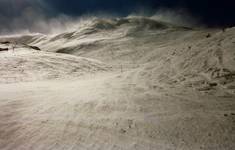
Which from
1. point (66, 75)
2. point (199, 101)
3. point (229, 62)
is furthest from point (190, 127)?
point (66, 75)

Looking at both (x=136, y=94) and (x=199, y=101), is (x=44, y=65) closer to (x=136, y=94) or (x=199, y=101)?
(x=136, y=94)

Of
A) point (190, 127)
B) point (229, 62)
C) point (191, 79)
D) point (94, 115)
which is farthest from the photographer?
point (229, 62)

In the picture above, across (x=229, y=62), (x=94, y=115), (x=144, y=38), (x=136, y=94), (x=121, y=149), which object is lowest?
(x=121, y=149)

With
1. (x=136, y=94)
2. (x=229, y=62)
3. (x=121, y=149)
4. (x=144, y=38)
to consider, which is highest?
(x=144, y=38)

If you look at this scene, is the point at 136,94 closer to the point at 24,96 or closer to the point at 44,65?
the point at 24,96

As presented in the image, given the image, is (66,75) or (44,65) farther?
(44,65)

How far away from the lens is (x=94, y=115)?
14.8ft

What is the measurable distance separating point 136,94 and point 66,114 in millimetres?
2025

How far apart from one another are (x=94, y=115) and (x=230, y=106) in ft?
9.73

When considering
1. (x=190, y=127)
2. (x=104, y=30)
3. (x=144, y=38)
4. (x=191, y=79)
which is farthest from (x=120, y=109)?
(x=104, y=30)

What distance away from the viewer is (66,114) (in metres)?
4.57

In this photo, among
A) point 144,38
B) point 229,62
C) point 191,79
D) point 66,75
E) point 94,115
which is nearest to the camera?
point 94,115

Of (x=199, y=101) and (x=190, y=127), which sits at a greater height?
(x=199, y=101)

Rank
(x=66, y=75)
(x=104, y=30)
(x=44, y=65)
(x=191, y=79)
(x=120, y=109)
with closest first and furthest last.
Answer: (x=120, y=109) < (x=191, y=79) < (x=66, y=75) < (x=44, y=65) < (x=104, y=30)
